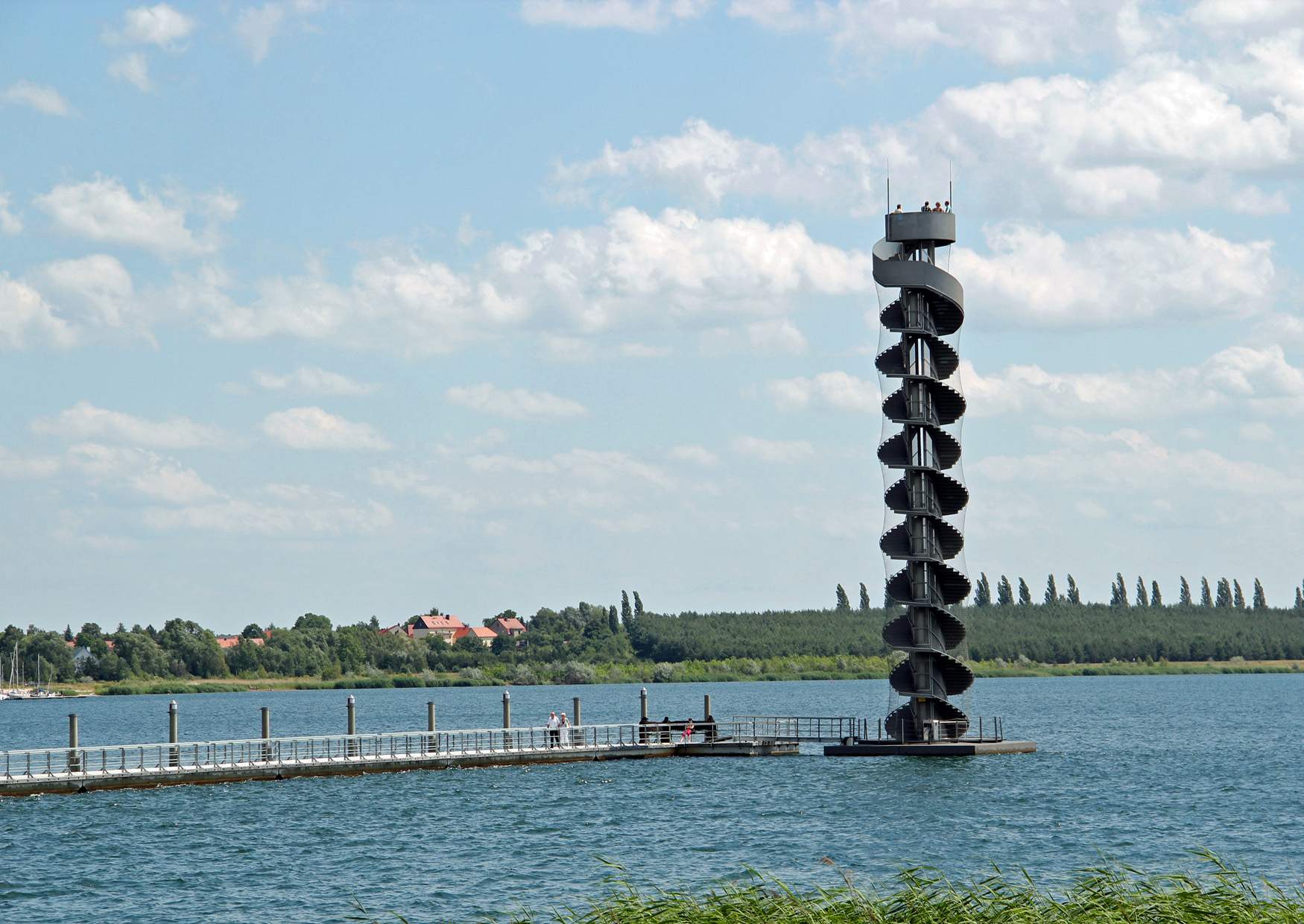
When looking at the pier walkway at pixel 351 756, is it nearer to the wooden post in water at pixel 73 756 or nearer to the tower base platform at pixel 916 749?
the wooden post in water at pixel 73 756

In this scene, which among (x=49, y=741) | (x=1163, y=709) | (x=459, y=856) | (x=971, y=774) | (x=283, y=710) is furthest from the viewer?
(x=283, y=710)

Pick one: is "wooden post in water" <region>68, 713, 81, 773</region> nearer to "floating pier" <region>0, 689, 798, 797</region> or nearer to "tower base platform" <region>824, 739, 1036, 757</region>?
"floating pier" <region>0, 689, 798, 797</region>

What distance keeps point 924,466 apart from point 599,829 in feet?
66.5

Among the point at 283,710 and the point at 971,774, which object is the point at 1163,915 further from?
the point at 283,710

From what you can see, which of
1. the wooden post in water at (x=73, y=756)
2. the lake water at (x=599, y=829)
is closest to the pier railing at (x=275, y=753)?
the wooden post in water at (x=73, y=756)

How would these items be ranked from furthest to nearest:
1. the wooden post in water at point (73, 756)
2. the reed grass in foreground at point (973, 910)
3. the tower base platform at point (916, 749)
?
the tower base platform at point (916, 749), the wooden post in water at point (73, 756), the reed grass in foreground at point (973, 910)

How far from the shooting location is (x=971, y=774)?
197 ft

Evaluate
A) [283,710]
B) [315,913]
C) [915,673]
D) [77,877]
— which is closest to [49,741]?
[283,710]

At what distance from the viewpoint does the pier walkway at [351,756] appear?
52000 mm

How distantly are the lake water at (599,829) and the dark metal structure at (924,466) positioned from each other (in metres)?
2.70

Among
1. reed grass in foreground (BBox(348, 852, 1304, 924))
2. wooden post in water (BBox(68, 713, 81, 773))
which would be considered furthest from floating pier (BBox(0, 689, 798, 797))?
reed grass in foreground (BBox(348, 852, 1304, 924))

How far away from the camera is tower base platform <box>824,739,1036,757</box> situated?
200 feet

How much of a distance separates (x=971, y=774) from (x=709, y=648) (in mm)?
135423

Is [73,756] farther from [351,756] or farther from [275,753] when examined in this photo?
[275,753]
